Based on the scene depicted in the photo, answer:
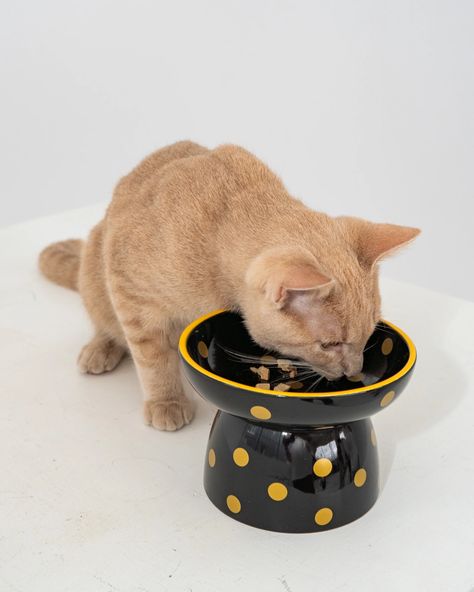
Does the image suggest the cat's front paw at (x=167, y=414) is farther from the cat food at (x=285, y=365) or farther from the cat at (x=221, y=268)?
the cat food at (x=285, y=365)

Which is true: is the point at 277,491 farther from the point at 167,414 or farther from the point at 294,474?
the point at 167,414

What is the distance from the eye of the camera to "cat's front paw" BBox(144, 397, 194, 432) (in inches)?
61.7

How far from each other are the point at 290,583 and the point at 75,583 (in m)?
0.32

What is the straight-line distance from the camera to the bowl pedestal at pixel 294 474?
1.27 m

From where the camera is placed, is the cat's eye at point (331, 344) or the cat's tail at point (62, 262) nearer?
the cat's eye at point (331, 344)

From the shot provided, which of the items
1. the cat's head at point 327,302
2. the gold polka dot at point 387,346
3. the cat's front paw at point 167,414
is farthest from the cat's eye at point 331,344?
the cat's front paw at point 167,414

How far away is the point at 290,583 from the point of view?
3.85 ft

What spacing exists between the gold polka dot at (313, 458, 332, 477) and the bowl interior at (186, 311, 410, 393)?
0.16 m

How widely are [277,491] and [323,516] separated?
9 cm

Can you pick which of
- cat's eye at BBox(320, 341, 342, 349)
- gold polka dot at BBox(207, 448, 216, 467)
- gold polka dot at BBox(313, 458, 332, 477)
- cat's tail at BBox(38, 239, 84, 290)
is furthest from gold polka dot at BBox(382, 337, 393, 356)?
cat's tail at BBox(38, 239, 84, 290)

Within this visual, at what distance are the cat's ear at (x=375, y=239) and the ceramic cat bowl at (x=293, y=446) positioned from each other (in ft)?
Result: 0.46

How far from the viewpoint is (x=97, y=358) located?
1.79 metres

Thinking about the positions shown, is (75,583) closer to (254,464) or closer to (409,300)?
(254,464)

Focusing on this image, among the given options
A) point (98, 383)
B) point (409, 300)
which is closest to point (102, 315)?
point (98, 383)
